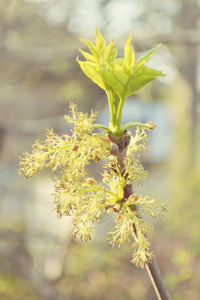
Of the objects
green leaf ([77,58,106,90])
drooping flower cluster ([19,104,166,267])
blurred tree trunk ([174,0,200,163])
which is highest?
blurred tree trunk ([174,0,200,163])

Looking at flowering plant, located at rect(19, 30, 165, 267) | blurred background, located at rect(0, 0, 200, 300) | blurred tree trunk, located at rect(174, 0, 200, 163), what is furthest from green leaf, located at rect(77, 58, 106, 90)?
blurred tree trunk, located at rect(174, 0, 200, 163)

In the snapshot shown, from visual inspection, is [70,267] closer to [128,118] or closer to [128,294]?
[128,294]

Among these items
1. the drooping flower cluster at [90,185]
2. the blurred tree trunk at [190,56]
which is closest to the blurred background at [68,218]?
the blurred tree trunk at [190,56]

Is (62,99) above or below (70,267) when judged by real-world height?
above

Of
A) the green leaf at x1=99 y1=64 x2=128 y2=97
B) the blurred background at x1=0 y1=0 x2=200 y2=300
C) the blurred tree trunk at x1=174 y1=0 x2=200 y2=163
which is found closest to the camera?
the green leaf at x1=99 y1=64 x2=128 y2=97

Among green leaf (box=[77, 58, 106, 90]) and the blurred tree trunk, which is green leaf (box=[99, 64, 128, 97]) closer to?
green leaf (box=[77, 58, 106, 90])

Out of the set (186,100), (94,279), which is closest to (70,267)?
(94,279)
